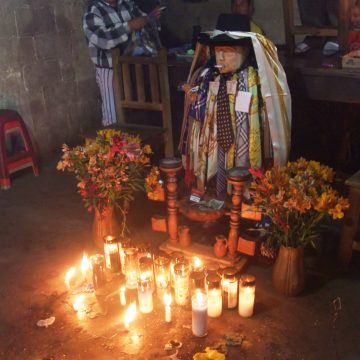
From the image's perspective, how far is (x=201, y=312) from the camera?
104 inches

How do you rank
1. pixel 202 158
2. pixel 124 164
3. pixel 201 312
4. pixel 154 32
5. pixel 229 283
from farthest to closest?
pixel 154 32 → pixel 202 158 → pixel 124 164 → pixel 229 283 → pixel 201 312

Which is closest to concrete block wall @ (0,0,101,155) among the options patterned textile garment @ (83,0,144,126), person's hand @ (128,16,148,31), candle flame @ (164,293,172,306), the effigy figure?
patterned textile garment @ (83,0,144,126)

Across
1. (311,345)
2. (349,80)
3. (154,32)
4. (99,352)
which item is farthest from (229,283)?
(154,32)

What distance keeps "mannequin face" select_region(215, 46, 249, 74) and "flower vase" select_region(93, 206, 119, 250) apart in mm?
1309

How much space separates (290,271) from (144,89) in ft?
7.33

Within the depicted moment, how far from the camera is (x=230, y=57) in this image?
3248 mm

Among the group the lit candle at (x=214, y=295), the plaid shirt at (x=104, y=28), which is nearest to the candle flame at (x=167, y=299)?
the lit candle at (x=214, y=295)

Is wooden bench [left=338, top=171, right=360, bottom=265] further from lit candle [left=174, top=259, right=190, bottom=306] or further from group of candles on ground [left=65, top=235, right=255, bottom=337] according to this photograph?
lit candle [left=174, top=259, right=190, bottom=306]

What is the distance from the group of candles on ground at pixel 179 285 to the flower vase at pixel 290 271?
0.29 metres

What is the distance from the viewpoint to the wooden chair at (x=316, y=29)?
389 centimetres

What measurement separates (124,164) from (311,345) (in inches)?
66.9

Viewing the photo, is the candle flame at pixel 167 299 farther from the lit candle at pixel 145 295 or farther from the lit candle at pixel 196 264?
the lit candle at pixel 196 264

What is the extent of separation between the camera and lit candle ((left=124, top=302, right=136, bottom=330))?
277cm

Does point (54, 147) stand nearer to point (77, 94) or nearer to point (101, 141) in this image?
point (77, 94)
